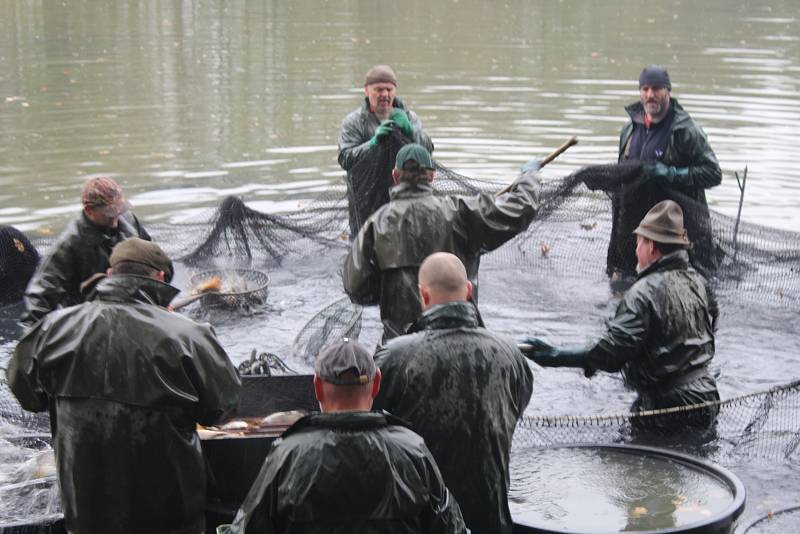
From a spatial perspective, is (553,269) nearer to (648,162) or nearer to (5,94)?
(648,162)

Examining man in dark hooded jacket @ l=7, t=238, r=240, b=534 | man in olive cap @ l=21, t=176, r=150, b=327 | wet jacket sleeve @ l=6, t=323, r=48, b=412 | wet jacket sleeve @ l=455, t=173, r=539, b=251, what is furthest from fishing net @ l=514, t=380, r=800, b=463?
man in olive cap @ l=21, t=176, r=150, b=327

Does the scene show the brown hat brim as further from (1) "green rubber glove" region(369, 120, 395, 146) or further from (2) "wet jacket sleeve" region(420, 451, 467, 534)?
(1) "green rubber glove" region(369, 120, 395, 146)

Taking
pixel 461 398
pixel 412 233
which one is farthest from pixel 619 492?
pixel 412 233

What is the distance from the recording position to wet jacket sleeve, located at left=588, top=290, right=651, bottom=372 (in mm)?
6973

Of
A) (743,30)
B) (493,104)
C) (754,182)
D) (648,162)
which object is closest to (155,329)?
(648,162)

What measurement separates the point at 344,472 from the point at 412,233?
3.60 meters

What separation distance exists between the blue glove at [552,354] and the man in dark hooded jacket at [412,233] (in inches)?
35.7

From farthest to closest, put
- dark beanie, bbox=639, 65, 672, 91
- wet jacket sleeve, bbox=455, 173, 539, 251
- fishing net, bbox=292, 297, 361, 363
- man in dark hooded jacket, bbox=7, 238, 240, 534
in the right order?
dark beanie, bbox=639, 65, 672, 91
fishing net, bbox=292, 297, 361, 363
wet jacket sleeve, bbox=455, 173, 539, 251
man in dark hooded jacket, bbox=7, 238, 240, 534

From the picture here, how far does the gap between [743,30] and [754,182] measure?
18.2m

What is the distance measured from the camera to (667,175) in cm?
1050

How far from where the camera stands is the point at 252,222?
11.8 metres

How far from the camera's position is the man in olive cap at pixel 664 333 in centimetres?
695

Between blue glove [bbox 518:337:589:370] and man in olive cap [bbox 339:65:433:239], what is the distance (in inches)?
141

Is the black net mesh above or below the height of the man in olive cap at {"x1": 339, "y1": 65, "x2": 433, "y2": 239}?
below
